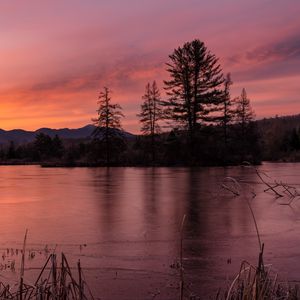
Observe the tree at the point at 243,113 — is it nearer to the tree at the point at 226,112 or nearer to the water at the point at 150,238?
the tree at the point at 226,112

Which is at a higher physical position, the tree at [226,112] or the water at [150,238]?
the tree at [226,112]

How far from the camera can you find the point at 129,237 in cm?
891

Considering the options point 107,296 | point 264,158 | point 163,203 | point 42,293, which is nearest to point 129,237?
point 107,296

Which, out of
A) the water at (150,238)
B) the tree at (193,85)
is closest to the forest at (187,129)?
the tree at (193,85)

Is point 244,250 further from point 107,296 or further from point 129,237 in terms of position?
point 107,296

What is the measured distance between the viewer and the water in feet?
19.8

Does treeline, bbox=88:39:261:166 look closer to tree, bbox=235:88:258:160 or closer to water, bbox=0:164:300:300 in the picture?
tree, bbox=235:88:258:160

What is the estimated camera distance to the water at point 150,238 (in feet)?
19.8

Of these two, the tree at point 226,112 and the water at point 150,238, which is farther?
the tree at point 226,112

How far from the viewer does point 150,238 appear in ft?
28.8

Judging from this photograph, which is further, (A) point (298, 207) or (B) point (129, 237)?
(A) point (298, 207)

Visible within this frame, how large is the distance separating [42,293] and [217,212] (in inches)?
336

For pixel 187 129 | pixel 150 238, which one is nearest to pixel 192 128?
pixel 187 129

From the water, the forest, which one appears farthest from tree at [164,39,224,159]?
the water
